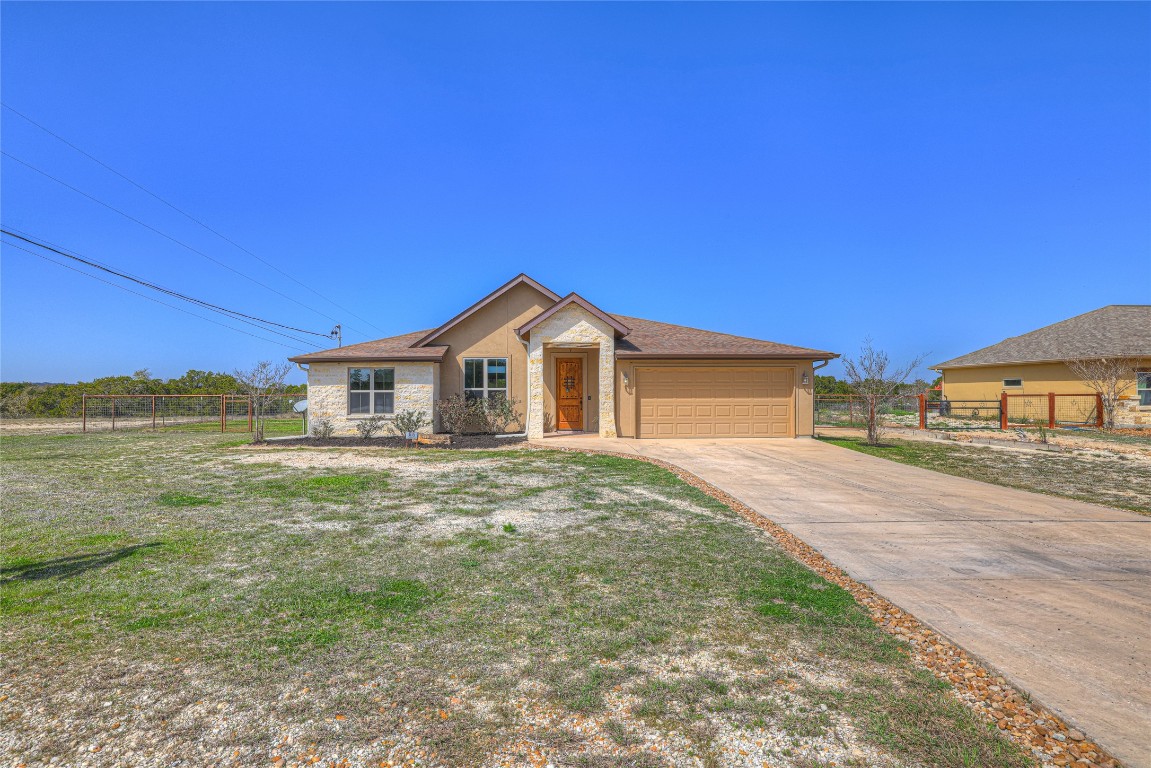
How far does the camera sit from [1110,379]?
2025cm

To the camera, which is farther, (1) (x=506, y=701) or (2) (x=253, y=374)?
(2) (x=253, y=374)

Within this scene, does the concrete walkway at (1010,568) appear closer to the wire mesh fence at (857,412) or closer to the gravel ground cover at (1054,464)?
the gravel ground cover at (1054,464)

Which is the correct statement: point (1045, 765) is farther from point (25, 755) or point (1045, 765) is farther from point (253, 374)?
point (253, 374)

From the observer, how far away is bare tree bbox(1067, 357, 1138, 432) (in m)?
20.1

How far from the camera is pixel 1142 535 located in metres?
6.05

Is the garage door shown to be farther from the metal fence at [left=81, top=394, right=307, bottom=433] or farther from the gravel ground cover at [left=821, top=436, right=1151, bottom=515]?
the metal fence at [left=81, top=394, right=307, bottom=433]

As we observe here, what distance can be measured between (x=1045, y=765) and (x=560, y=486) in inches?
273

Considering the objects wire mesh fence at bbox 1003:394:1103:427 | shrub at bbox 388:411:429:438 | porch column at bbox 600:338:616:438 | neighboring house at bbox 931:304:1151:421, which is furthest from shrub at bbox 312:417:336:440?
neighboring house at bbox 931:304:1151:421

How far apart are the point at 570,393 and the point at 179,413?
826 inches

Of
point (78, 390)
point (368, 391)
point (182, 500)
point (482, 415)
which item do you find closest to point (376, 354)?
point (368, 391)

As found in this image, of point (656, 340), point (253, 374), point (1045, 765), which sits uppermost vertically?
point (656, 340)

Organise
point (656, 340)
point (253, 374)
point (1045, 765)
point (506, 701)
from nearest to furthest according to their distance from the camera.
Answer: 1. point (1045, 765)
2. point (506, 701)
3. point (253, 374)
4. point (656, 340)

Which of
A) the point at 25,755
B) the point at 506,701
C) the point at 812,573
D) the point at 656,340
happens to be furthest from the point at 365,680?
the point at 656,340

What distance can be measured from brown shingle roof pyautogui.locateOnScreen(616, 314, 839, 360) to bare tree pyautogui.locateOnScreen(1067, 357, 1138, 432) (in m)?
13.4
